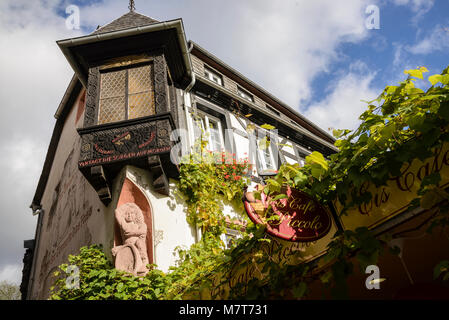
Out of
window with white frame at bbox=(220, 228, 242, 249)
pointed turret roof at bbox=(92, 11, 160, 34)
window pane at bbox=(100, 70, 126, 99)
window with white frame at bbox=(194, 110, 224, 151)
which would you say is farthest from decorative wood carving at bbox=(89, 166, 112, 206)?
pointed turret roof at bbox=(92, 11, 160, 34)

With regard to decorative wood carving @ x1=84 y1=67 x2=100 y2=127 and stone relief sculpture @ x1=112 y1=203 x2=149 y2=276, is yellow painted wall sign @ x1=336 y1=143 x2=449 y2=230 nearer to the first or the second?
stone relief sculpture @ x1=112 y1=203 x2=149 y2=276

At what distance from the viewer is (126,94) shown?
6.61 meters

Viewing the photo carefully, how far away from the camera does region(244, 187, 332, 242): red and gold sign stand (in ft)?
8.54

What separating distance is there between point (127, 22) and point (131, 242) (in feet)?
18.5

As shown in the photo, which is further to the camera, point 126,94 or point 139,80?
point 139,80

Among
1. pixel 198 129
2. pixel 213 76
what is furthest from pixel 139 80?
pixel 213 76

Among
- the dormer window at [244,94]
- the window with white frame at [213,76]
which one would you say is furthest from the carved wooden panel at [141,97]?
the dormer window at [244,94]

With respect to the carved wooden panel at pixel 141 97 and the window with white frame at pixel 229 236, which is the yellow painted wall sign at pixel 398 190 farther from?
the carved wooden panel at pixel 141 97

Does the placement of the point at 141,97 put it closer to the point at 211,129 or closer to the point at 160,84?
the point at 160,84

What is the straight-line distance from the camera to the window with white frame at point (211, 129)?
7785mm

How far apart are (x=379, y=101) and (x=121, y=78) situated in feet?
19.0

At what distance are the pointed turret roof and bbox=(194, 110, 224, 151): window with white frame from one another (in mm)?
2578

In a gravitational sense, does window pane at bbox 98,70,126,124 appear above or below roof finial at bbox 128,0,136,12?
below

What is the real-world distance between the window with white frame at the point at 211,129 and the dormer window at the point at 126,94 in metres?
1.51
